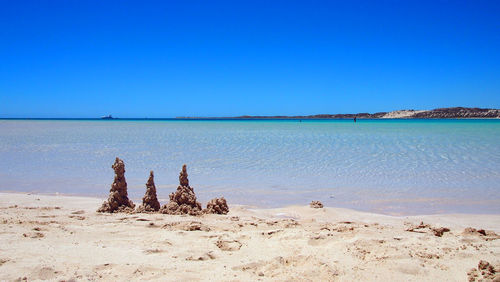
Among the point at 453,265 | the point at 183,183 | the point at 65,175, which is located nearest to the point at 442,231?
the point at 453,265

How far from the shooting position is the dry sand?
318 centimetres

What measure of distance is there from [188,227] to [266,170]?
575 cm

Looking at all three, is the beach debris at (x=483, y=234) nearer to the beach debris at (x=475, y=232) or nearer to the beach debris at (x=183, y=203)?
the beach debris at (x=475, y=232)

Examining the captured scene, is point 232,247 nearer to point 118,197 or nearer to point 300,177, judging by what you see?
point 118,197

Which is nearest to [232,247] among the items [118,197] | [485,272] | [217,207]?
[217,207]

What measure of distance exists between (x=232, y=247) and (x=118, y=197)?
245cm

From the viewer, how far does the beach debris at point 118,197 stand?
5.41 meters

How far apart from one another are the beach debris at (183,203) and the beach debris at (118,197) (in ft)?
1.92

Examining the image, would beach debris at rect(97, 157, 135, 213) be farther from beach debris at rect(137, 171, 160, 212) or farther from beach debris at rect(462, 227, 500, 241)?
beach debris at rect(462, 227, 500, 241)

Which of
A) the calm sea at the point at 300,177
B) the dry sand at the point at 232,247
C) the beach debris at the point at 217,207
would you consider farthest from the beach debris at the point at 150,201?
the calm sea at the point at 300,177

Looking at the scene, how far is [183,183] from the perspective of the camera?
5590 mm

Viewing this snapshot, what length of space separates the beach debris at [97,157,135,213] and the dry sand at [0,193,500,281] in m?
0.20

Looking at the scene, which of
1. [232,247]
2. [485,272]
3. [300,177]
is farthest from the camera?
[300,177]

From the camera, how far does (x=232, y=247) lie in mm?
3834
